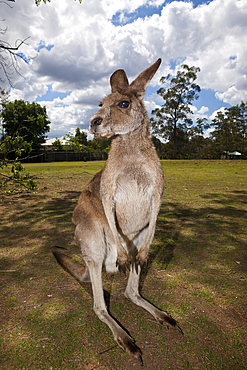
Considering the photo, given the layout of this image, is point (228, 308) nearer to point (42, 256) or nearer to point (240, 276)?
point (240, 276)

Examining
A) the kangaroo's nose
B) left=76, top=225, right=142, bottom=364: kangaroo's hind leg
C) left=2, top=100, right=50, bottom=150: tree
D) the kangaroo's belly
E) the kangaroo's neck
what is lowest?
left=76, top=225, right=142, bottom=364: kangaroo's hind leg

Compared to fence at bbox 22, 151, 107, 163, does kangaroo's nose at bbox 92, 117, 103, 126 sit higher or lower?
higher

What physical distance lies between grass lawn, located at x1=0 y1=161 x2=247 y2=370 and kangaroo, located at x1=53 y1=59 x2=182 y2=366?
0.15 m

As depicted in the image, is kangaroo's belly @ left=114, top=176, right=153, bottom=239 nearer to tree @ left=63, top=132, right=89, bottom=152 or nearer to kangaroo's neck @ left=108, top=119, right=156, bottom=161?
kangaroo's neck @ left=108, top=119, right=156, bottom=161

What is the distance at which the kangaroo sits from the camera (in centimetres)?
165

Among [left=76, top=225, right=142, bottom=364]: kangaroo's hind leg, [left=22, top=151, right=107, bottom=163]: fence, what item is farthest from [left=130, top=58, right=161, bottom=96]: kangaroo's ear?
[left=22, top=151, right=107, bottom=163]: fence

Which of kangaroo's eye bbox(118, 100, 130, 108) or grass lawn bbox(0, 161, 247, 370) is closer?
grass lawn bbox(0, 161, 247, 370)

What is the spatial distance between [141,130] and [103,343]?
1563 mm

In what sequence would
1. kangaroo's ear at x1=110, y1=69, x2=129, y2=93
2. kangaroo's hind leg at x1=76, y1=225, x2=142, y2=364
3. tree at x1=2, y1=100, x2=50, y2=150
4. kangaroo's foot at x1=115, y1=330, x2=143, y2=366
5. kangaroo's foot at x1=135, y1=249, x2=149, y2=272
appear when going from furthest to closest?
tree at x1=2, y1=100, x2=50, y2=150 < kangaroo's ear at x1=110, y1=69, x2=129, y2=93 < kangaroo's foot at x1=135, y1=249, x2=149, y2=272 < kangaroo's hind leg at x1=76, y1=225, x2=142, y2=364 < kangaroo's foot at x1=115, y1=330, x2=143, y2=366

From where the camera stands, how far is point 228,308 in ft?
6.35

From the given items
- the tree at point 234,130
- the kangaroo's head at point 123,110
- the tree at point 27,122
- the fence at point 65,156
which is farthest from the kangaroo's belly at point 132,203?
the tree at point 234,130

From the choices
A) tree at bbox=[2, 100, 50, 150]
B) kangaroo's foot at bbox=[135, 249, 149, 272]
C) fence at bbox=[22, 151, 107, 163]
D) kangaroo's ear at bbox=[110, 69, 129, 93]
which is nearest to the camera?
kangaroo's foot at bbox=[135, 249, 149, 272]

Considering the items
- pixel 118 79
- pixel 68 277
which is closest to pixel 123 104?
pixel 118 79

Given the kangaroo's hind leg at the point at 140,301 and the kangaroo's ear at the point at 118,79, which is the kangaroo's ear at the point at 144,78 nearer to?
the kangaroo's ear at the point at 118,79
